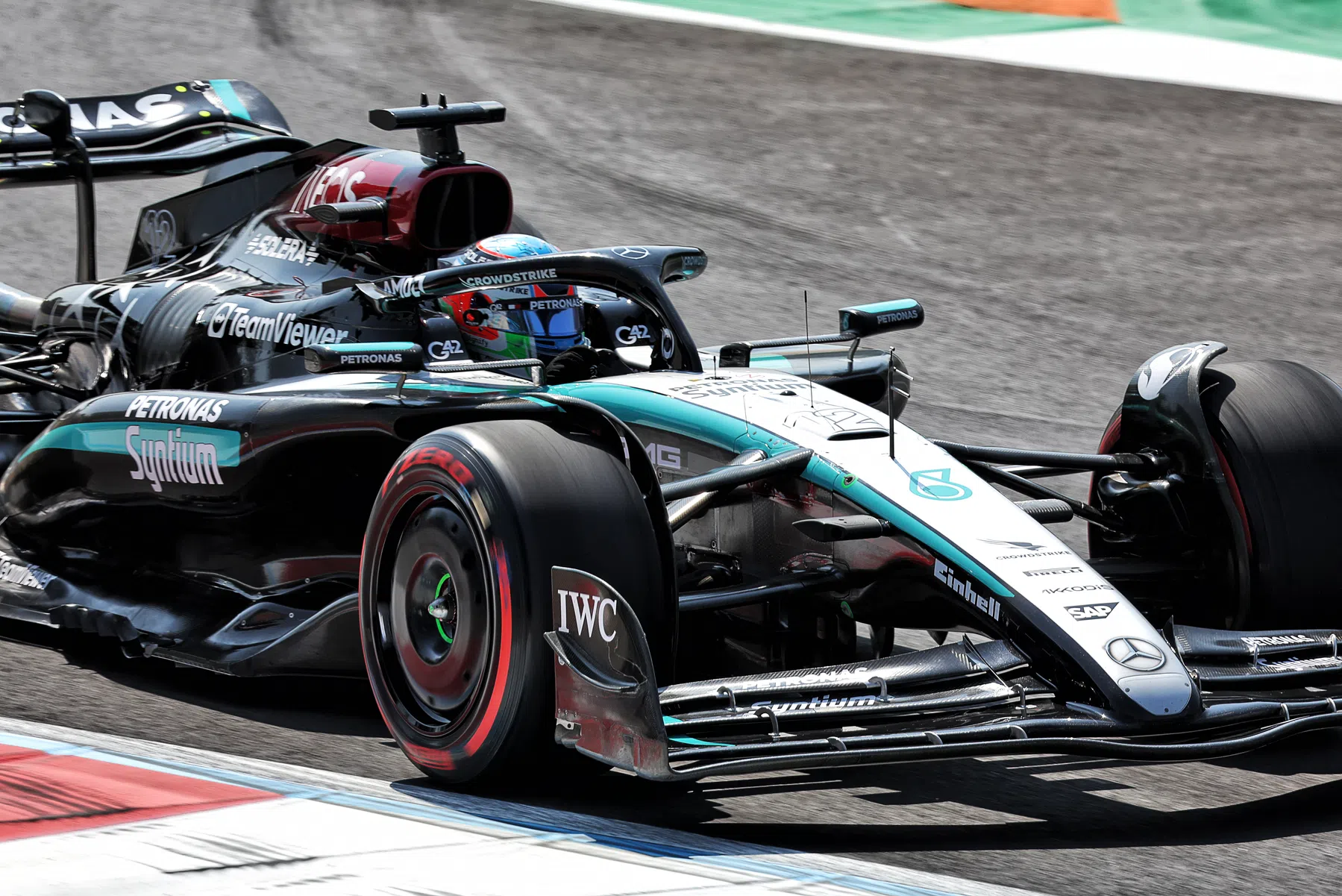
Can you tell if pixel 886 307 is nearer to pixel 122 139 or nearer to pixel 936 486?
pixel 936 486

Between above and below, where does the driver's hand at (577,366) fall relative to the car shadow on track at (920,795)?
above

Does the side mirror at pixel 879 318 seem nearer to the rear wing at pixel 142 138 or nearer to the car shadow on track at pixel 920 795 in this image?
the car shadow on track at pixel 920 795

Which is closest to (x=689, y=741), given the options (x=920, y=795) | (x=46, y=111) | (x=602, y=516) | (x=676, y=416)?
(x=602, y=516)

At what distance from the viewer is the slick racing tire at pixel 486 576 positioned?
173 inches

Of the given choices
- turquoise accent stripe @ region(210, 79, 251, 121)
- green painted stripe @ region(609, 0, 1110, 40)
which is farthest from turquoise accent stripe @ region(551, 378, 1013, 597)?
green painted stripe @ region(609, 0, 1110, 40)

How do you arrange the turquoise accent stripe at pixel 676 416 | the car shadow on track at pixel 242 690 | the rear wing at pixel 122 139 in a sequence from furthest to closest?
the rear wing at pixel 122 139, the car shadow on track at pixel 242 690, the turquoise accent stripe at pixel 676 416

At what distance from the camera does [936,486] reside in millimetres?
4918

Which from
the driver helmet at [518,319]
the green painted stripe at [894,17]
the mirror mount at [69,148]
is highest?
the green painted stripe at [894,17]

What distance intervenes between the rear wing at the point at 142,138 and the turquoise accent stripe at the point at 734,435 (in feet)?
9.83

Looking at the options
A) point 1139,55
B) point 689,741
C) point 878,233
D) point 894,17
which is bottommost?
point 689,741

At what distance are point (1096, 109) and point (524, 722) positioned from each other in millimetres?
12534

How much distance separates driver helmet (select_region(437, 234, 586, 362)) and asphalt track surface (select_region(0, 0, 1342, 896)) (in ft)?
2.65

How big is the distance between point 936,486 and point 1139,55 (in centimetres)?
1291

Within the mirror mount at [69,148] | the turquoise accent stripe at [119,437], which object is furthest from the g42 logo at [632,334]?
the mirror mount at [69,148]
